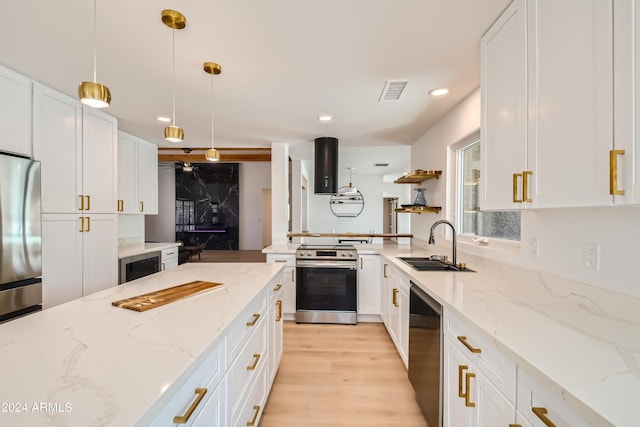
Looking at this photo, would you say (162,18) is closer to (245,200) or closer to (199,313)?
(199,313)

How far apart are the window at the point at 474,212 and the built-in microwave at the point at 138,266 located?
12.4ft

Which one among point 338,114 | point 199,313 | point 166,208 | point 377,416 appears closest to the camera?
point 199,313

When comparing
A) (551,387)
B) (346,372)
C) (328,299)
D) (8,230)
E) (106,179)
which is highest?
(106,179)

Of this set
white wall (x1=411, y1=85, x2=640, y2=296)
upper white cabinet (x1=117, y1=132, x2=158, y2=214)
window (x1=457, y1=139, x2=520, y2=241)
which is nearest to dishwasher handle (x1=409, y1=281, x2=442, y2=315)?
white wall (x1=411, y1=85, x2=640, y2=296)

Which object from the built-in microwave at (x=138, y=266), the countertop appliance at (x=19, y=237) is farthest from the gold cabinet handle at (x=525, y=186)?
the built-in microwave at (x=138, y=266)

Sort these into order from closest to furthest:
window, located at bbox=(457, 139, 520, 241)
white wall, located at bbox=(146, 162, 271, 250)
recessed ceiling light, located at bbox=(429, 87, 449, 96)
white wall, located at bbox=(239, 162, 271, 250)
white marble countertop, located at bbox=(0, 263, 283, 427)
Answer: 1. white marble countertop, located at bbox=(0, 263, 283, 427)
2. window, located at bbox=(457, 139, 520, 241)
3. recessed ceiling light, located at bbox=(429, 87, 449, 96)
4. white wall, located at bbox=(146, 162, 271, 250)
5. white wall, located at bbox=(239, 162, 271, 250)

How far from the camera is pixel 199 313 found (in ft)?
3.83

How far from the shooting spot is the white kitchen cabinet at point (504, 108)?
1306mm

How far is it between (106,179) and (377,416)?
3.41 meters

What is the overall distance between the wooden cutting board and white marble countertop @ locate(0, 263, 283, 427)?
0.12 feet

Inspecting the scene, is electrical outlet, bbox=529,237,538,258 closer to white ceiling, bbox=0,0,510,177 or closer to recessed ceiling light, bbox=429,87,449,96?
white ceiling, bbox=0,0,510,177

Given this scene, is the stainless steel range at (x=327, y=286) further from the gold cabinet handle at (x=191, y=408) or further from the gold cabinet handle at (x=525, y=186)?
the gold cabinet handle at (x=191, y=408)

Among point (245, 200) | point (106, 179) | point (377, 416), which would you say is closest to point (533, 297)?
point (377, 416)

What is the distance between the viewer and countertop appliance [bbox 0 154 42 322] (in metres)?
1.91
